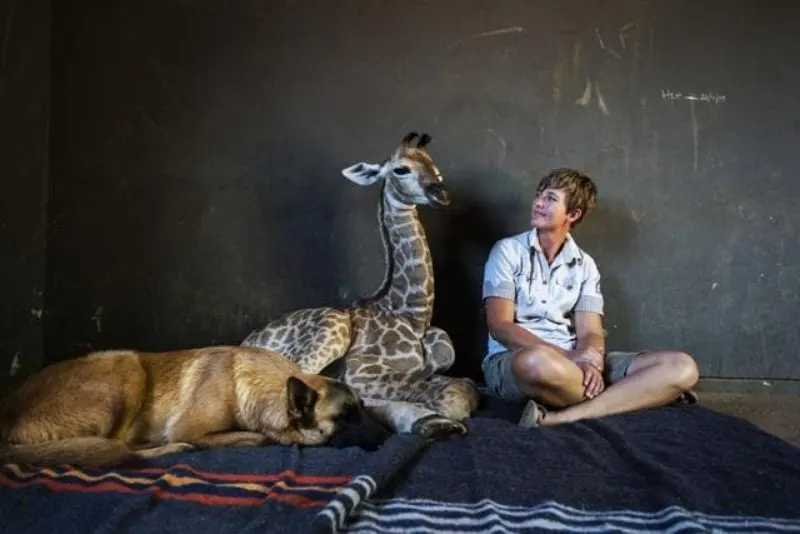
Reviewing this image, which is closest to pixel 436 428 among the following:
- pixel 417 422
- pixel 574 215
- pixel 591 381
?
pixel 417 422

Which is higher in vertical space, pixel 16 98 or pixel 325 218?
pixel 16 98

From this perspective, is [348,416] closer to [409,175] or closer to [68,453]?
[68,453]

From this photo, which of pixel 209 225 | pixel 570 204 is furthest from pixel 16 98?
pixel 570 204

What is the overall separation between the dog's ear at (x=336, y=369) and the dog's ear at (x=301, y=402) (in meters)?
1.09

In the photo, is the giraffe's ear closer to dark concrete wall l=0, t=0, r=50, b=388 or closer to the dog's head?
the dog's head

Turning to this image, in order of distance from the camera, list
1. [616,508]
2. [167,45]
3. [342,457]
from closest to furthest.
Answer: [616,508] < [342,457] < [167,45]

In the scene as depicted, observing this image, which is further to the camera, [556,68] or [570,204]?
[556,68]

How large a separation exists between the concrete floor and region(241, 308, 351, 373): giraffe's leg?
2.08 meters

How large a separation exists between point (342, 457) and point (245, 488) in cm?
44

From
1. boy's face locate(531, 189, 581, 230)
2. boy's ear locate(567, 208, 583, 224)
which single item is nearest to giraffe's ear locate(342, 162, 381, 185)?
boy's face locate(531, 189, 581, 230)

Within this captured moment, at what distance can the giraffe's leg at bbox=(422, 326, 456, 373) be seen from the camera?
415 centimetres

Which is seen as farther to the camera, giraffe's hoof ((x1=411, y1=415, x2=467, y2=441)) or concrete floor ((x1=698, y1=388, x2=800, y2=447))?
concrete floor ((x1=698, y1=388, x2=800, y2=447))

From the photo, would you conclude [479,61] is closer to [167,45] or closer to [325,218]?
[325,218]

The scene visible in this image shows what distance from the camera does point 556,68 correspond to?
459 cm
